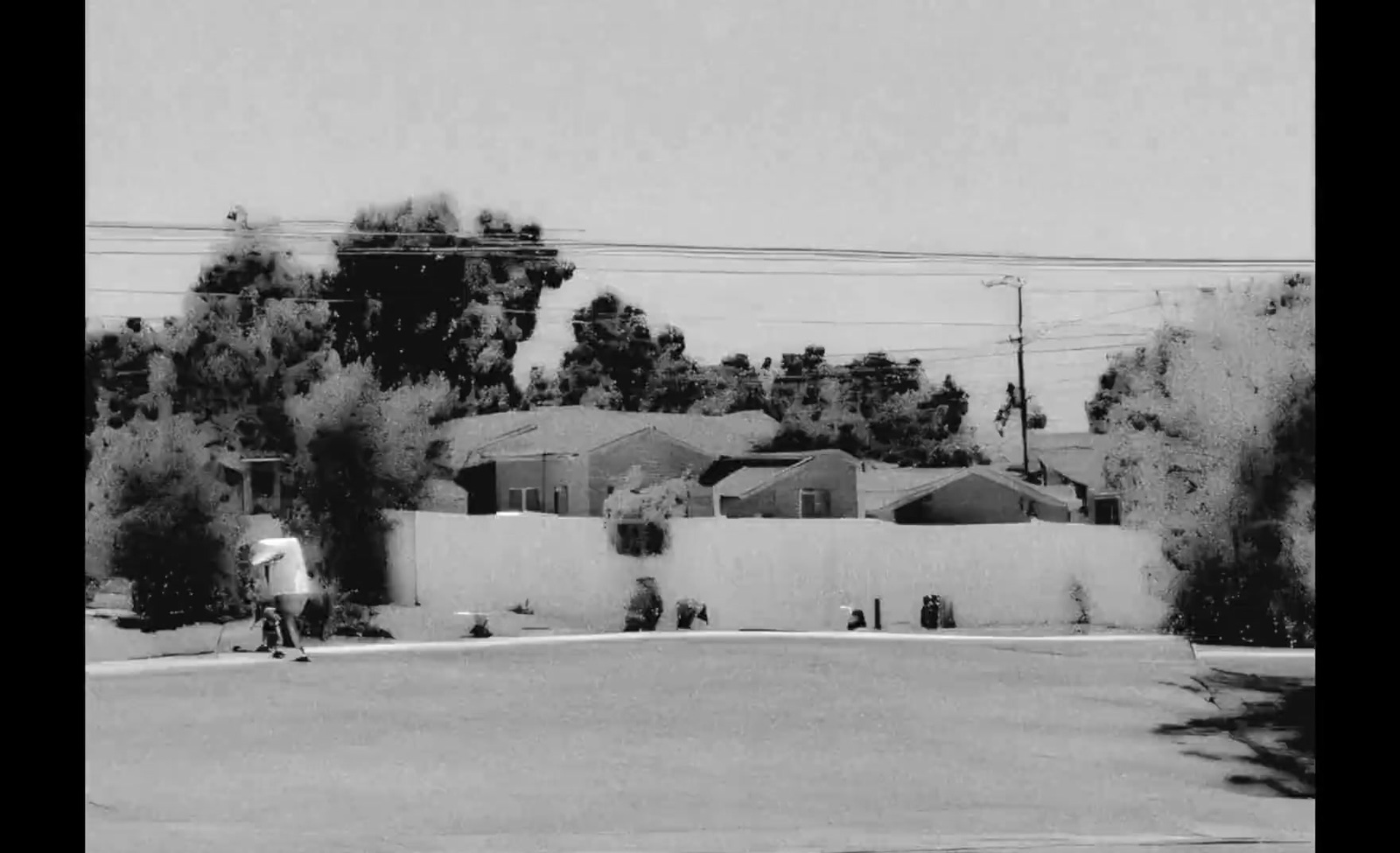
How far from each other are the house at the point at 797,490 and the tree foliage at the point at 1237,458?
67.4 ft

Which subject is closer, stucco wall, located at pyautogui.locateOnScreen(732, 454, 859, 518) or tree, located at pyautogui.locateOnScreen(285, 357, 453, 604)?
tree, located at pyautogui.locateOnScreen(285, 357, 453, 604)

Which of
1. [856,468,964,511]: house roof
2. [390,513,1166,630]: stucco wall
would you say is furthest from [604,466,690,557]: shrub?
[856,468,964,511]: house roof

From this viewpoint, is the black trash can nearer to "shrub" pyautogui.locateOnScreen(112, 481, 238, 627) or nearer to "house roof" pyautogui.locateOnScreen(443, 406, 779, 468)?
"shrub" pyautogui.locateOnScreen(112, 481, 238, 627)

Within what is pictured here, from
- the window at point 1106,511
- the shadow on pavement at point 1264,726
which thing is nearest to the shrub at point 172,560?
the shadow on pavement at point 1264,726

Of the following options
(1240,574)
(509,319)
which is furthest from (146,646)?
(509,319)

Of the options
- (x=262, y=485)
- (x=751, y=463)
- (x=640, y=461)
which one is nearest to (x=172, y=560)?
(x=262, y=485)

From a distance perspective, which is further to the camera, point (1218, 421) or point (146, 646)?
point (146, 646)

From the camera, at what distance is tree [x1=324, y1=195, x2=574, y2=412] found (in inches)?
2031

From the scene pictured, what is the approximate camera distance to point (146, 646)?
83.6 ft

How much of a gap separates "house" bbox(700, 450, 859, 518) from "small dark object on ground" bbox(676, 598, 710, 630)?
10759mm

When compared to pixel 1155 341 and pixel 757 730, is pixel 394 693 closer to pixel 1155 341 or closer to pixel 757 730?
pixel 757 730

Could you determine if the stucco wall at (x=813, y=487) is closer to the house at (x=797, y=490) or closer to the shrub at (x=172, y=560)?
the house at (x=797, y=490)

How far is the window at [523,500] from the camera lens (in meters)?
45.1
